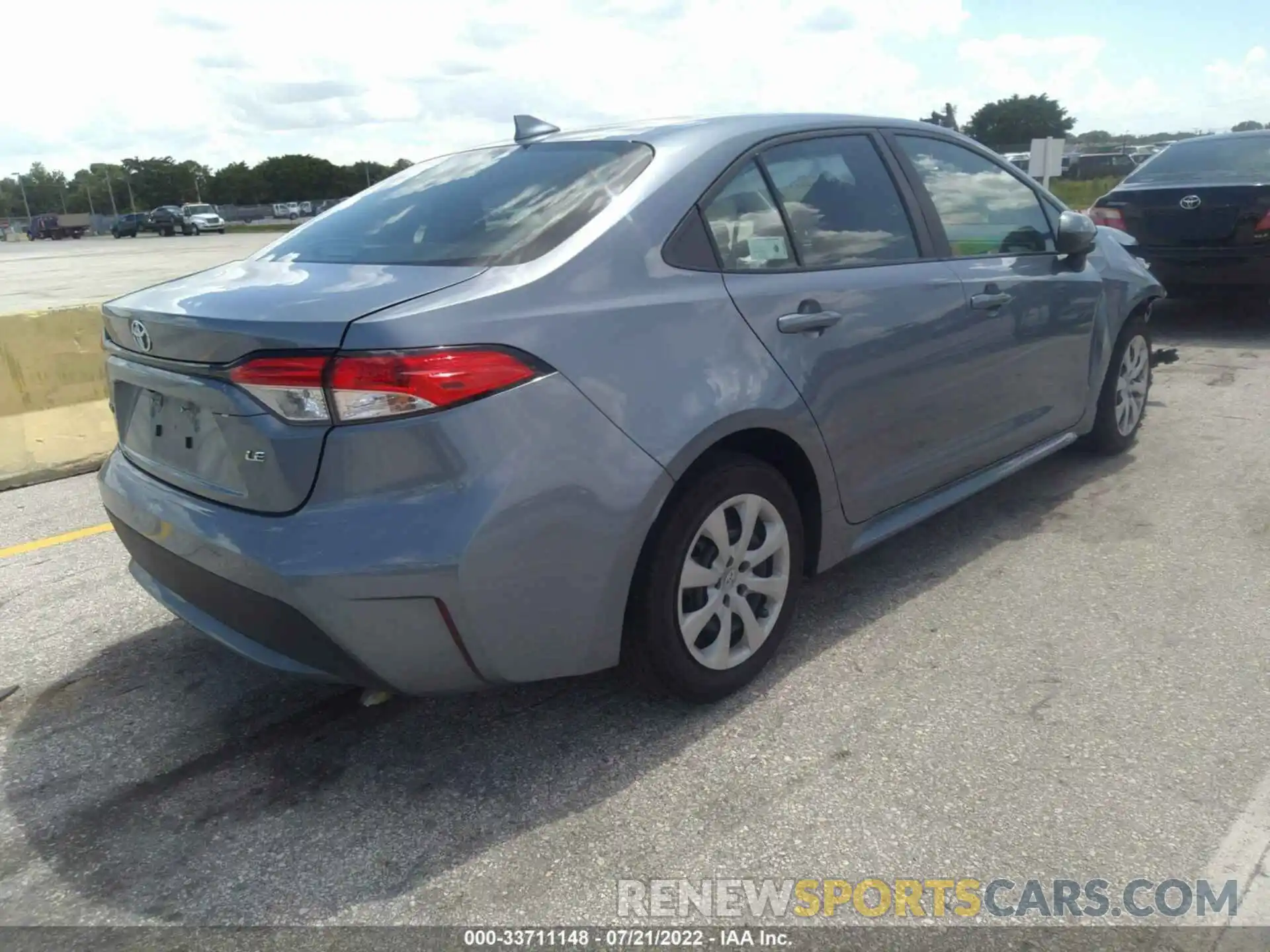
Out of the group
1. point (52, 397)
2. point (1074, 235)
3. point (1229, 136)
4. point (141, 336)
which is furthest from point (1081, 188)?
point (141, 336)

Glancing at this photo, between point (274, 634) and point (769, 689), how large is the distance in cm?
144

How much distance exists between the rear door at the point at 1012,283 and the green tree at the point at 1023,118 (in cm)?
7505

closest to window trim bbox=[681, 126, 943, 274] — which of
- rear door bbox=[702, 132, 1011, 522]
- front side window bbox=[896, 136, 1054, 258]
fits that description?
rear door bbox=[702, 132, 1011, 522]

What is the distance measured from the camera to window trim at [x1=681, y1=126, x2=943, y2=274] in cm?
296

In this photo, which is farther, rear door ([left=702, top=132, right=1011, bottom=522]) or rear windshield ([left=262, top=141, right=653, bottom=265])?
rear door ([left=702, top=132, right=1011, bottom=522])

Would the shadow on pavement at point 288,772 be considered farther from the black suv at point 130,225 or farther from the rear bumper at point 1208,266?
the black suv at point 130,225

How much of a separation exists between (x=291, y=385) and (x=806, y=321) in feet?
4.88

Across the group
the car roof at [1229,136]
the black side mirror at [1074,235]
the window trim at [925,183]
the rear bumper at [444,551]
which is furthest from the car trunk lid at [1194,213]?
the rear bumper at [444,551]

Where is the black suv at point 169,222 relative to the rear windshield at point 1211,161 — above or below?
below

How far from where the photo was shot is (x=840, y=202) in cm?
340

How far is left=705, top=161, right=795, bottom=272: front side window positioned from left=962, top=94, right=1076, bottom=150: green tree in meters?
76.6

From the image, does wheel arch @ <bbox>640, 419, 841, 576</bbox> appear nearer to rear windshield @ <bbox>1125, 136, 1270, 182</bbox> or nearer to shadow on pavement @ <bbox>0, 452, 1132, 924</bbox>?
shadow on pavement @ <bbox>0, 452, 1132, 924</bbox>

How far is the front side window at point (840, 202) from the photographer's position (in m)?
3.21

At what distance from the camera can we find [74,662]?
3465 millimetres
